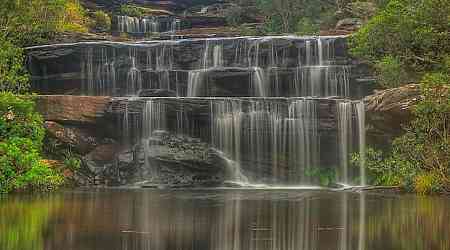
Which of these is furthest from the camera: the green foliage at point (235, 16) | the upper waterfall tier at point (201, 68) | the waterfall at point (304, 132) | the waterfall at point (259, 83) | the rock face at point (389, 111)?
the green foliage at point (235, 16)

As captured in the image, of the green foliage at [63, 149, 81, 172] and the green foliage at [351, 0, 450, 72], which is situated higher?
the green foliage at [351, 0, 450, 72]

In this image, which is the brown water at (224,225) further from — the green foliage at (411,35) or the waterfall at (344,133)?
the waterfall at (344,133)

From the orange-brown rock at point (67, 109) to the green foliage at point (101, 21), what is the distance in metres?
25.2

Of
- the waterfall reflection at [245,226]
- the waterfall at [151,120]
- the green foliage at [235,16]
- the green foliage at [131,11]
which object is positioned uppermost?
the green foliage at [131,11]

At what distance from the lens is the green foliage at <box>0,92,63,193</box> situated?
63.4 ft

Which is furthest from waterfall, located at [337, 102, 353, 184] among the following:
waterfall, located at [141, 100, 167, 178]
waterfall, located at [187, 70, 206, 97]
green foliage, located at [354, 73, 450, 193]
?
waterfall, located at [187, 70, 206, 97]

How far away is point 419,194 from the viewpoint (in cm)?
1828

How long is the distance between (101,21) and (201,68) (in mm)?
19228

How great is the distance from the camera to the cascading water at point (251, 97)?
26906 millimetres

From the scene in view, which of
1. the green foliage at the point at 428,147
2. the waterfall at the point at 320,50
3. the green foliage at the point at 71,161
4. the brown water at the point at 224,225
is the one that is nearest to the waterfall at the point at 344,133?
the green foliage at the point at 428,147

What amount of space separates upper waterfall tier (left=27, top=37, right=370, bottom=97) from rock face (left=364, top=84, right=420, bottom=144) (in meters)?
6.90

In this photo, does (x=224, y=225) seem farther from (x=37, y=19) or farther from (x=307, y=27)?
(x=307, y=27)

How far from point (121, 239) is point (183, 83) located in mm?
24331

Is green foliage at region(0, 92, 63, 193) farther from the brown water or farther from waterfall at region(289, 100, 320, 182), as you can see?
waterfall at region(289, 100, 320, 182)
